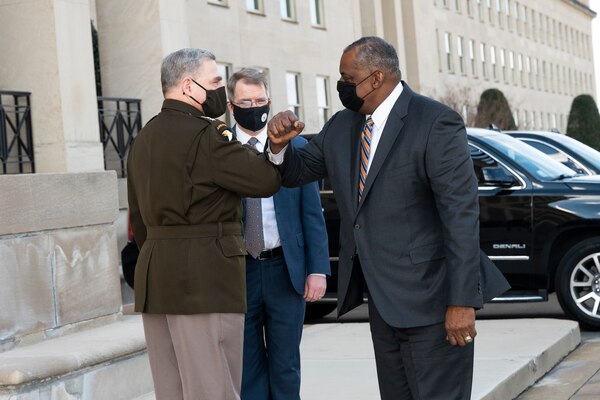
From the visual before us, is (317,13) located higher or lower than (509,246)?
higher

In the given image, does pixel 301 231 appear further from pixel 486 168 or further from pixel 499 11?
pixel 499 11

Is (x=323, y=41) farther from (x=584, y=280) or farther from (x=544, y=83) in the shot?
(x=544, y=83)

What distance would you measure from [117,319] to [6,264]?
1.37m

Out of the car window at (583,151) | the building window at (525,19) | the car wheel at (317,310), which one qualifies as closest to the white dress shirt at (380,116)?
the car wheel at (317,310)

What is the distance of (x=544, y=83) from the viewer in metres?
84.6

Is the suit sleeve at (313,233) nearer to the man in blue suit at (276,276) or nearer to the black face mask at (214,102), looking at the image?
the man in blue suit at (276,276)

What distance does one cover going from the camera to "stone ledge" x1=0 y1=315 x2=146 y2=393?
21.6ft

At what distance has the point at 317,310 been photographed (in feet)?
44.0

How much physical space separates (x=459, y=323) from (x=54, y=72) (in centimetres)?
1410

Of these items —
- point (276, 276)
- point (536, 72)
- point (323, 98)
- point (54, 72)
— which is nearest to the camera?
point (276, 276)

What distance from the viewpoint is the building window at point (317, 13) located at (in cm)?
4085

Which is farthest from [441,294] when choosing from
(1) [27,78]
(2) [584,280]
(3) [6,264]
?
(1) [27,78]

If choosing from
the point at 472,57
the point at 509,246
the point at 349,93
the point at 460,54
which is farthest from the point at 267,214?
the point at 472,57

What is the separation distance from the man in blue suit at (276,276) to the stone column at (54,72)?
12.2 meters
